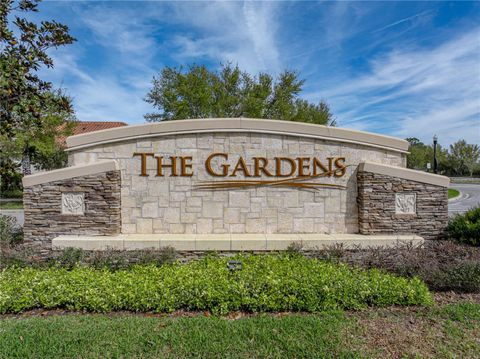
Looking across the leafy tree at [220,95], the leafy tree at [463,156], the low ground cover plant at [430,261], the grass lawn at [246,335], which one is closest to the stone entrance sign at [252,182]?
the low ground cover plant at [430,261]

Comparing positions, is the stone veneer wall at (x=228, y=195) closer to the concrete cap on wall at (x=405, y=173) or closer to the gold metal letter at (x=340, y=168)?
the gold metal letter at (x=340, y=168)

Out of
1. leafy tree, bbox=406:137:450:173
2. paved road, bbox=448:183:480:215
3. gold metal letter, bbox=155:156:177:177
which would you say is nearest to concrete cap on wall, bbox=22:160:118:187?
gold metal letter, bbox=155:156:177:177

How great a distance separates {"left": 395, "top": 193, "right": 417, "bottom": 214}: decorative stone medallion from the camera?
24.5ft

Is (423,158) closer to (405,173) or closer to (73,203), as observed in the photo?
(405,173)

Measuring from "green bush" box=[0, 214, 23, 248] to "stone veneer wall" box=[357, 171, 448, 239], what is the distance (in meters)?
9.60

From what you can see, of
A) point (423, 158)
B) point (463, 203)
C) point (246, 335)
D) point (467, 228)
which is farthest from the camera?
point (423, 158)

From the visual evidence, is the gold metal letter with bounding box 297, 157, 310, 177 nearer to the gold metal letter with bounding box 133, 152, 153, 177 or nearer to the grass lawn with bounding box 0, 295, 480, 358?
the grass lawn with bounding box 0, 295, 480, 358

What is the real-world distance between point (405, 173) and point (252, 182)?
13.7ft

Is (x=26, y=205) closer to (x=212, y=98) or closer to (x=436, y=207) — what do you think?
(x=436, y=207)

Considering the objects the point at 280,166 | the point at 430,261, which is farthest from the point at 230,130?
the point at 430,261

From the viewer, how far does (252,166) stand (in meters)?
7.68

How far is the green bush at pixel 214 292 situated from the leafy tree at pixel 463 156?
201 ft

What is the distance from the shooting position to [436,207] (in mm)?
7492

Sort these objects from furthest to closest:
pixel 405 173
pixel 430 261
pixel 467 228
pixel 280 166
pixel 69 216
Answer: pixel 280 166, pixel 405 173, pixel 69 216, pixel 467 228, pixel 430 261
